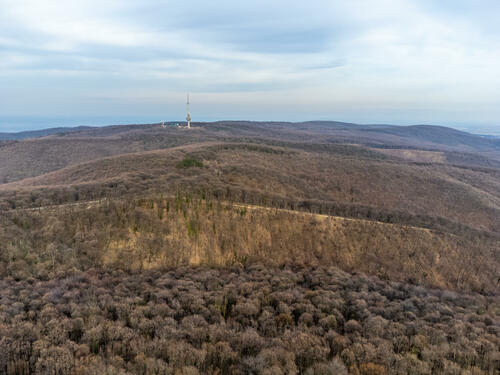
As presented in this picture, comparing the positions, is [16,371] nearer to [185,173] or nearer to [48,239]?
[48,239]

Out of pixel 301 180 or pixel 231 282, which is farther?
pixel 301 180

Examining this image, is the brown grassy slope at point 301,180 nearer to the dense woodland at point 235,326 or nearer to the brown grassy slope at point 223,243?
the brown grassy slope at point 223,243

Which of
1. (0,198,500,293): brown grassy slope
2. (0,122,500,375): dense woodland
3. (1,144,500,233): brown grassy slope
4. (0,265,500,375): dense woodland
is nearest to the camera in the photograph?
(0,265,500,375): dense woodland

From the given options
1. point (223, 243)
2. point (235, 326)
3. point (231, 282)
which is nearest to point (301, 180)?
point (223, 243)

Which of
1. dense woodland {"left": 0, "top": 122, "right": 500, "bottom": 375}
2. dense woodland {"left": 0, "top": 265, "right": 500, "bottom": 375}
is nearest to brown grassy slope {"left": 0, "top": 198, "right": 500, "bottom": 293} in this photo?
dense woodland {"left": 0, "top": 122, "right": 500, "bottom": 375}

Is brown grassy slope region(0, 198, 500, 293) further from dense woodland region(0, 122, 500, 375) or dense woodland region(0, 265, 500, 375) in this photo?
dense woodland region(0, 265, 500, 375)

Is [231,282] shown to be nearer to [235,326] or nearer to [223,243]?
[235,326]
